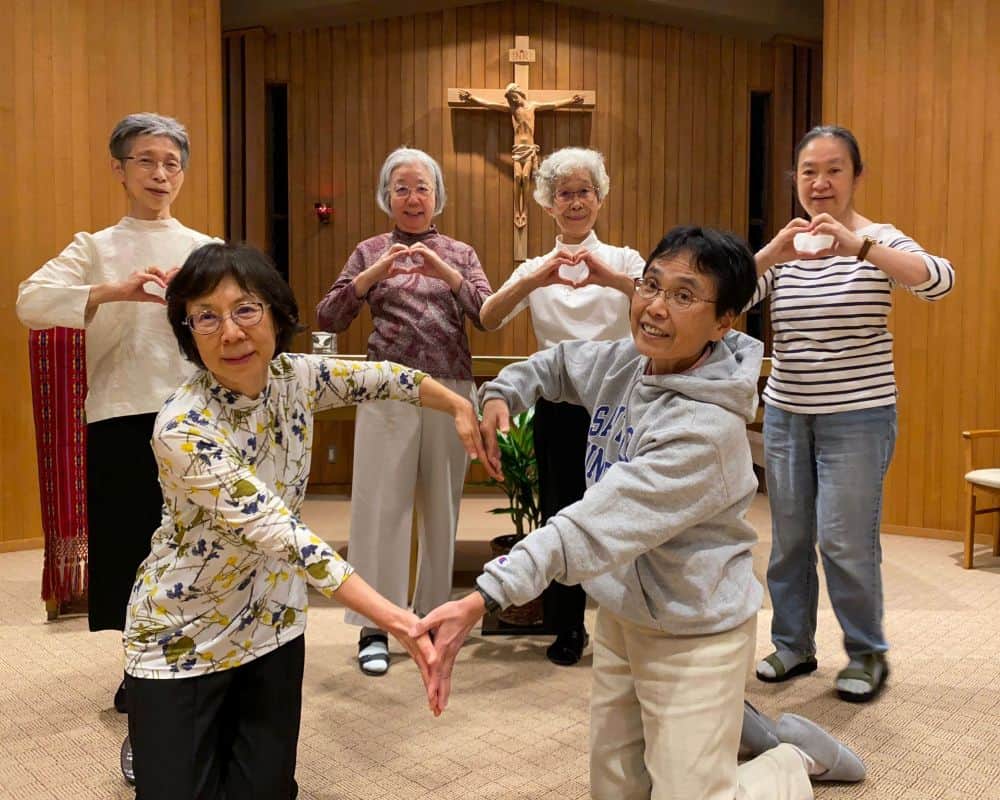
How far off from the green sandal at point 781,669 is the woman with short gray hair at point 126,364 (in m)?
1.79

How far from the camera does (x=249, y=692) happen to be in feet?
5.39

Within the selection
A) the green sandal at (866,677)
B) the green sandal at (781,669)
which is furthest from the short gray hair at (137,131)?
the green sandal at (866,677)

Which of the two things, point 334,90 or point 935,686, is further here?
point 334,90

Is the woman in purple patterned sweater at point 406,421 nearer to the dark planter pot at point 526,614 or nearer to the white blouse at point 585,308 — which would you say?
the white blouse at point 585,308

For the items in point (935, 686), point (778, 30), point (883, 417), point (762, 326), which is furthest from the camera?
point (762, 326)

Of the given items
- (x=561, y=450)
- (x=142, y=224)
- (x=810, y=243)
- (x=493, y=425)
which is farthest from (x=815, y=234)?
(x=142, y=224)

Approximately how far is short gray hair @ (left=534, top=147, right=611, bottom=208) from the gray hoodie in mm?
1195

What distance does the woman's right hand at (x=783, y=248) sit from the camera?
2.34m

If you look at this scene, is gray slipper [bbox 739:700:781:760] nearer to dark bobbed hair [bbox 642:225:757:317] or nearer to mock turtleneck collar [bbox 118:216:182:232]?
dark bobbed hair [bbox 642:225:757:317]

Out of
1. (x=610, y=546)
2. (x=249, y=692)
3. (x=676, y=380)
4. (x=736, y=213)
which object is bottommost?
(x=249, y=692)

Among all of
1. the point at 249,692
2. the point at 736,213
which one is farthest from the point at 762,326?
the point at 249,692

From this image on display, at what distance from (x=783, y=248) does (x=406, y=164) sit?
1.22m

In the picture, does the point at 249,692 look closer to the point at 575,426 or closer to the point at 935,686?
the point at 575,426

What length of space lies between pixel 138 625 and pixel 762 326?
592 centimetres
